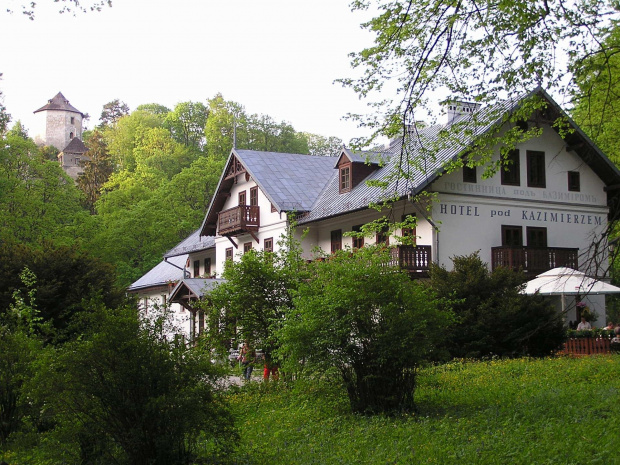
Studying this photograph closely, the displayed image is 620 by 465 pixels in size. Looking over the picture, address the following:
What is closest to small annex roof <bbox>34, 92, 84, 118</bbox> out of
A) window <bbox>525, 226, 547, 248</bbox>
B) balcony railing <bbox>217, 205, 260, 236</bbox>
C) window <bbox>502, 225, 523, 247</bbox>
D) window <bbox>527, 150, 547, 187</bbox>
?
A: balcony railing <bbox>217, 205, 260, 236</bbox>

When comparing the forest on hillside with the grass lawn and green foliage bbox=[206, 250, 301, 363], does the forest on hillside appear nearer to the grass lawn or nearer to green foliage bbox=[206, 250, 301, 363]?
green foliage bbox=[206, 250, 301, 363]

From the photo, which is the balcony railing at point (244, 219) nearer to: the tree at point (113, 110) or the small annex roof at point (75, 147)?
the tree at point (113, 110)

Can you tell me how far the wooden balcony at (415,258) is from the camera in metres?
27.6

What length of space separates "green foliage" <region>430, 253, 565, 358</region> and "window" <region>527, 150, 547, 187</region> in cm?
999

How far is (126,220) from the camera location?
53.6 m

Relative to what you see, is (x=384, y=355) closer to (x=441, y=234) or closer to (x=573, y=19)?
(x=573, y=19)

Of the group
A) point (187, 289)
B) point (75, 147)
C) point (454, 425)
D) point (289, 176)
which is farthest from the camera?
point (75, 147)

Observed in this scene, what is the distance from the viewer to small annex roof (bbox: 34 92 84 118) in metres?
134

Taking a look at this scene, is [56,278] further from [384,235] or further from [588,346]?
[588,346]

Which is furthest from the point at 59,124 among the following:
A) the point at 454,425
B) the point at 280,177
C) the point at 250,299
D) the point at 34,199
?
the point at 454,425

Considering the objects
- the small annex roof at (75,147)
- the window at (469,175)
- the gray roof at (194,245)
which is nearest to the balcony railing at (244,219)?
the gray roof at (194,245)

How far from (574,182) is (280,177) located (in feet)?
45.7

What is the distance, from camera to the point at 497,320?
21.4 m

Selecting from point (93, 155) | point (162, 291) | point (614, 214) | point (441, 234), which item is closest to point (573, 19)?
point (614, 214)
